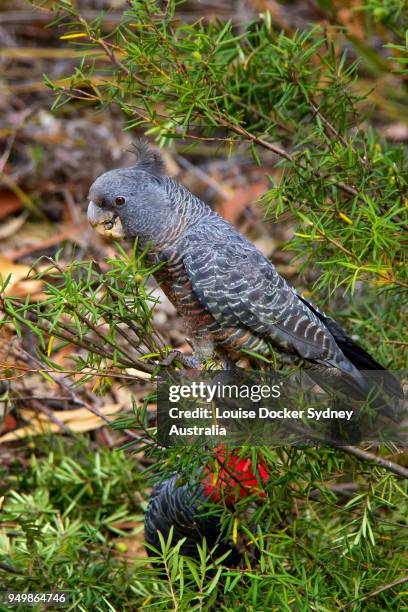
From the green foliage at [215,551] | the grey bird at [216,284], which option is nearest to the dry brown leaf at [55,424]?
the green foliage at [215,551]

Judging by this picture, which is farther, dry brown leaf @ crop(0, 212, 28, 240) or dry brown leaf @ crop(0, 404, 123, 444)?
dry brown leaf @ crop(0, 212, 28, 240)

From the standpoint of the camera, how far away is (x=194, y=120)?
79.6 inches

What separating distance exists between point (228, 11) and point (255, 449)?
4.17 metres

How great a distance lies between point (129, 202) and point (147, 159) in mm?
177

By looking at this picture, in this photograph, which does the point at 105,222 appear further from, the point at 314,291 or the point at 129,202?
the point at 314,291

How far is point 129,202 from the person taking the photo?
2.09m

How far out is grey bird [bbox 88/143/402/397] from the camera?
209 centimetres

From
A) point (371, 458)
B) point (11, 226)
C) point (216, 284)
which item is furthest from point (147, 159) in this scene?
point (11, 226)

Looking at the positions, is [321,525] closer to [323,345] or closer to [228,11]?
[323,345]

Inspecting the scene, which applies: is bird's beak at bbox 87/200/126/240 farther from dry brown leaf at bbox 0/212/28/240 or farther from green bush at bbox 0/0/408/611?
dry brown leaf at bbox 0/212/28/240

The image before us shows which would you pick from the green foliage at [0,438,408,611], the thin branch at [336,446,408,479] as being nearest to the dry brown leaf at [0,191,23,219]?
the green foliage at [0,438,408,611]

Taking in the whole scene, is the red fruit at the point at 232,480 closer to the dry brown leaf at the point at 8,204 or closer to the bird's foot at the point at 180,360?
the bird's foot at the point at 180,360

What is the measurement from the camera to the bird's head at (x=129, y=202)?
6.86ft

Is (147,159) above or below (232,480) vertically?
above
